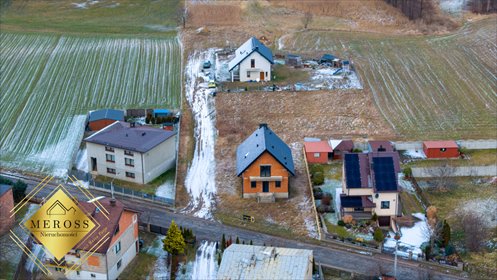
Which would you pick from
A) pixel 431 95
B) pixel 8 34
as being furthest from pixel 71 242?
pixel 8 34

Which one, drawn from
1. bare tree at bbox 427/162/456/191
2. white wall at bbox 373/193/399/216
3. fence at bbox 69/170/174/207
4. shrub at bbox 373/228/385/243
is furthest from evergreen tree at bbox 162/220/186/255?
bare tree at bbox 427/162/456/191

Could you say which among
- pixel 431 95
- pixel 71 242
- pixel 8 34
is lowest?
pixel 71 242

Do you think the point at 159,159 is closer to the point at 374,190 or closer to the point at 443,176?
the point at 374,190

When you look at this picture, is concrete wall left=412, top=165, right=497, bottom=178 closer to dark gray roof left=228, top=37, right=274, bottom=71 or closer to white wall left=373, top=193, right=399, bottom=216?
white wall left=373, top=193, right=399, bottom=216

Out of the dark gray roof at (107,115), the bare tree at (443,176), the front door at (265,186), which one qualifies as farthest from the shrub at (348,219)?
the dark gray roof at (107,115)

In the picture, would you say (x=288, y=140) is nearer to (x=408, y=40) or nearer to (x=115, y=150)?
(x=115, y=150)
